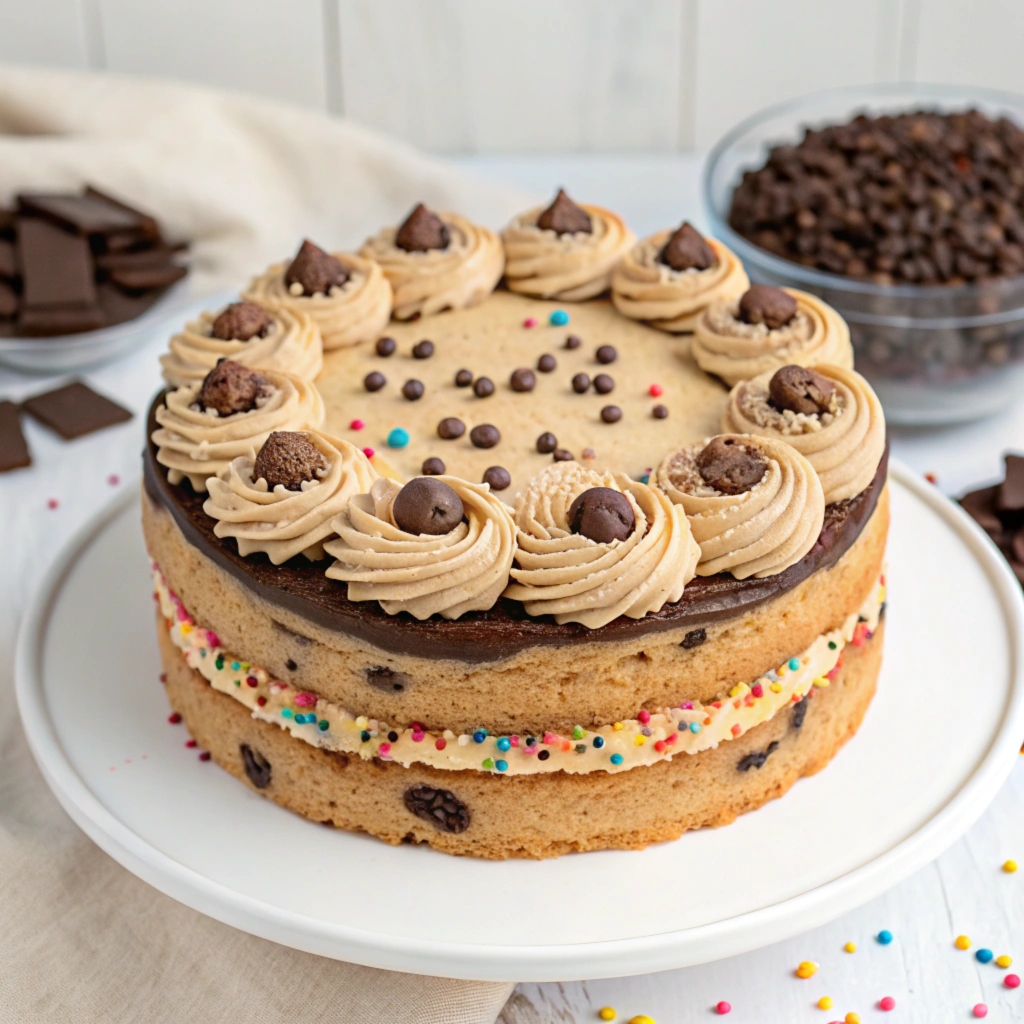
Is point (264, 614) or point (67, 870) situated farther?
point (67, 870)

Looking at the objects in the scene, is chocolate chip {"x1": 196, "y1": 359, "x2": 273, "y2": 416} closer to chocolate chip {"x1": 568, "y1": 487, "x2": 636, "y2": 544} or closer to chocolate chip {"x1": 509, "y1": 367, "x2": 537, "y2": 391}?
chocolate chip {"x1": 509, "y1": 367, "x2": 537, "y2": 391}

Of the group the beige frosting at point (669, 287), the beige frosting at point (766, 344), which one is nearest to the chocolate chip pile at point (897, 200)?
the beige frosting at point (669, 287)

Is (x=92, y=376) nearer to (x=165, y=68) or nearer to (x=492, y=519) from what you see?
(x=165, y=68)

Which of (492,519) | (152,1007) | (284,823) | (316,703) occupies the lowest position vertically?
(152,1007)

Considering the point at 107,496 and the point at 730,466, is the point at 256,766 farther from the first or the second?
the point at 107,496

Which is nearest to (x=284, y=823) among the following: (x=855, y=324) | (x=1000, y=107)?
(x=855, y=324)

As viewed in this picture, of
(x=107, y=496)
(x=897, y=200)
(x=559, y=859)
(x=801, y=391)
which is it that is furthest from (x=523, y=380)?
(x=897, y=200)

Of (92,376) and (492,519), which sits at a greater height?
(492,519)
